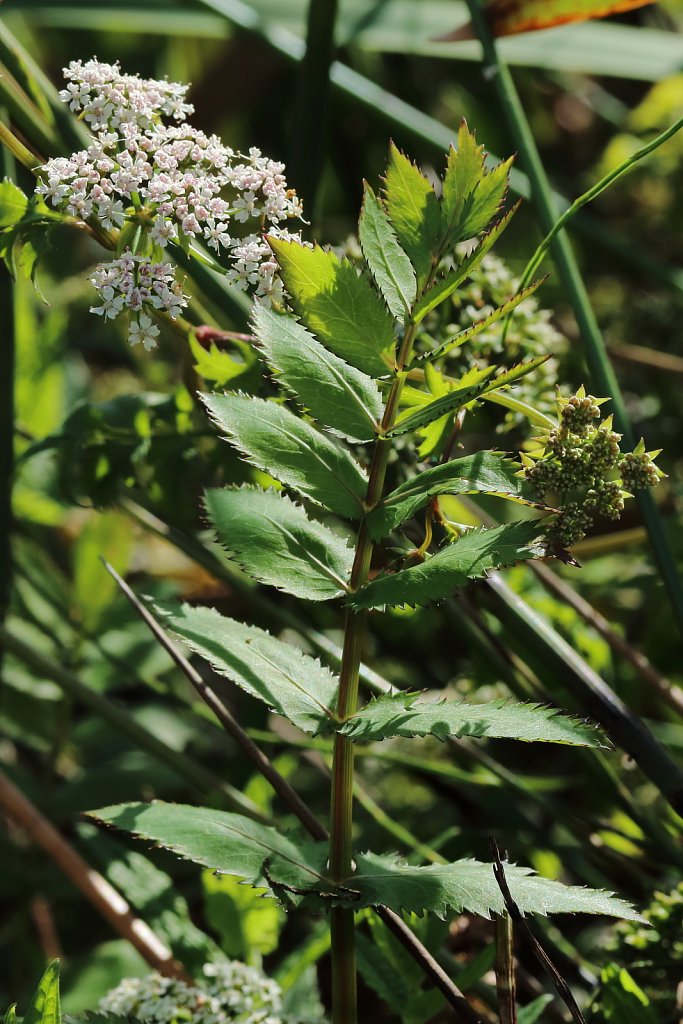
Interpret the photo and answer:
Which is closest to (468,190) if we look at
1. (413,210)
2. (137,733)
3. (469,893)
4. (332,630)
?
(413,210)

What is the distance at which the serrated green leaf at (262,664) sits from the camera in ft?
1.89

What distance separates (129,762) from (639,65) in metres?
1.17

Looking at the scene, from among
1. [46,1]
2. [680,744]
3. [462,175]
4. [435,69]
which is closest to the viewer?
[462,175]

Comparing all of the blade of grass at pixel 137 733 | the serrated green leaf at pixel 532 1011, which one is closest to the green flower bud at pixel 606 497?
the serrated green leaf at pixel 532 1011

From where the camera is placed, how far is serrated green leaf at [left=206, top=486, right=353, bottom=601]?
23.0 inches

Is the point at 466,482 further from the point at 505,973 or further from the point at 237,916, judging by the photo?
the point at 237,916

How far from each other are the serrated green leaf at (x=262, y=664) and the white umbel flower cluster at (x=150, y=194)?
0.54 feet

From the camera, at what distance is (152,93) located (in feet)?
2.06

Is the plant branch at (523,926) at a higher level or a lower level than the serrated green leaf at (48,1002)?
higher

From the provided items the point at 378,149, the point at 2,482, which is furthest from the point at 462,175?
the point at 378,149

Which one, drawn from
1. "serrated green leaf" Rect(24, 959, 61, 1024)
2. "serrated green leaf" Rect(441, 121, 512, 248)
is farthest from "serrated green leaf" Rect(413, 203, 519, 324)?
"serrated green leaf" Rect(24, 959, 61, 1024)

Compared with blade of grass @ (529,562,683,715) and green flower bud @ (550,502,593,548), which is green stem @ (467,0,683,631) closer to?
blade of grass @ (529,562,683,715)

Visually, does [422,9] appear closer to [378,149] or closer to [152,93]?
[378,149]

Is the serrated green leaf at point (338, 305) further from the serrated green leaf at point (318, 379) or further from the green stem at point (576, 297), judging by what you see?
the green stem at point (576, 297)
